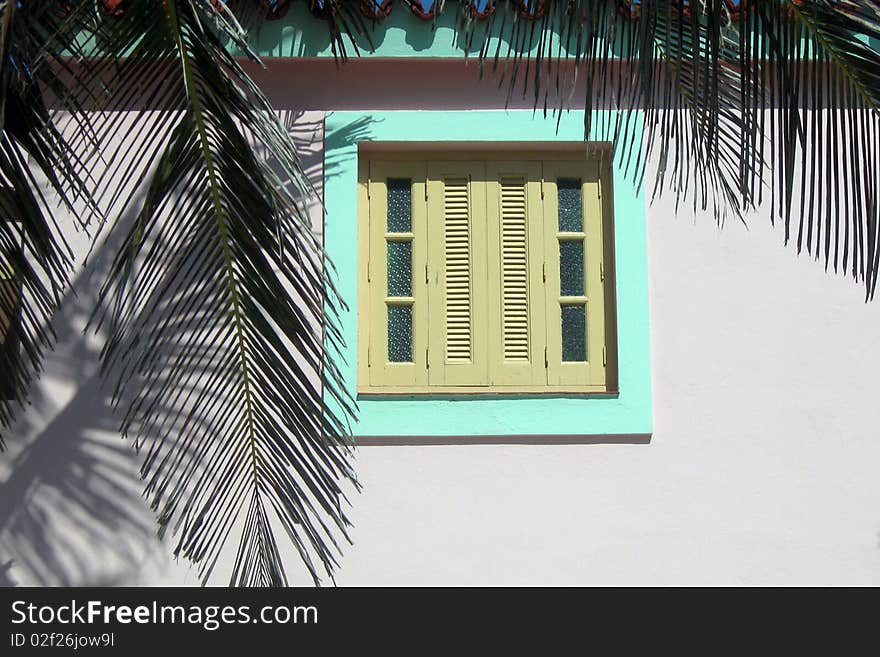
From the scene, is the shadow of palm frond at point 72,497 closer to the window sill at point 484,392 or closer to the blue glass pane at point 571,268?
the window sill at point 484,392

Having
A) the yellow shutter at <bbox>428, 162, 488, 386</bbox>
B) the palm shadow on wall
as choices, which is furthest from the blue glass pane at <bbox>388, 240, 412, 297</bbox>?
the palm shadow on wall

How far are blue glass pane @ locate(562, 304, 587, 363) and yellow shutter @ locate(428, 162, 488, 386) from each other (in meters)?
0.42

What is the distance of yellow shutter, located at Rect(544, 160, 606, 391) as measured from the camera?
518 centimetres

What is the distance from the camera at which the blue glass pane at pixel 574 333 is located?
17.1 feet

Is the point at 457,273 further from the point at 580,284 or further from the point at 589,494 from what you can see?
the point at 589,494

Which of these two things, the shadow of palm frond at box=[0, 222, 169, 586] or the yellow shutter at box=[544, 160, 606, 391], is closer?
the shadow of palm frond at box=[0, 222, 169, 586]

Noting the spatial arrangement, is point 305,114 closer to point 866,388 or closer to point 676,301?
point 676,301

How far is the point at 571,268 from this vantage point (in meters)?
5.31

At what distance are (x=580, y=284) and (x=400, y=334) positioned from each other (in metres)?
0.96

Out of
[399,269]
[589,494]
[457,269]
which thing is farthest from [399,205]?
[589,494]

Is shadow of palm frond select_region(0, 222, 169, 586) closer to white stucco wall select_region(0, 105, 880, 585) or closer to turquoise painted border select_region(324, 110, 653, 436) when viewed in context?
white stucco wall select_region(0, 105, 880, 585)

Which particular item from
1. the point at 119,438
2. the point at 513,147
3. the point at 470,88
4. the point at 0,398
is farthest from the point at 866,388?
the point at 0,398

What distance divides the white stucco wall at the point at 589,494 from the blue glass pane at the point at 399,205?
3.76 ft

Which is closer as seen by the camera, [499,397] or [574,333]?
[499,397]
